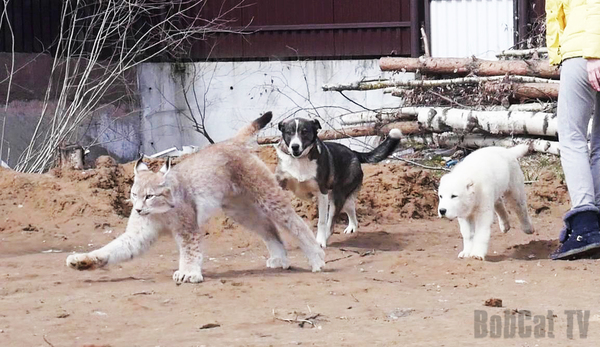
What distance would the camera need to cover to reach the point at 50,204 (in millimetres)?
10797

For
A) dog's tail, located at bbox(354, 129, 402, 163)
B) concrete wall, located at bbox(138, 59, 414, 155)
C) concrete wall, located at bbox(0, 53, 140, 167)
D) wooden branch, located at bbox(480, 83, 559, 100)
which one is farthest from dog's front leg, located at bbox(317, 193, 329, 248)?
concrete wall, located at bbox(138, 59, 414, 155)

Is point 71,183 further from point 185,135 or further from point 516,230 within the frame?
point 185,135

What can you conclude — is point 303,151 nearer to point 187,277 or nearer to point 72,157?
point 187,277

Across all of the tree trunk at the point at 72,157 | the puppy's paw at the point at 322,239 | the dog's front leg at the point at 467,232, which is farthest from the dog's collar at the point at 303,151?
the tree trunk at the point at 72,157

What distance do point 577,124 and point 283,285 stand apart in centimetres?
249

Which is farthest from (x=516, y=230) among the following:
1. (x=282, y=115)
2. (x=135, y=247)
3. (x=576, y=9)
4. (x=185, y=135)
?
(x=185, y=135)

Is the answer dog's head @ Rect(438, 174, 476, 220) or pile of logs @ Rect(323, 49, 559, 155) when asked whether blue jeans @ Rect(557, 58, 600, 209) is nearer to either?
dog's head @ Rect(438, 174, 476, 220)

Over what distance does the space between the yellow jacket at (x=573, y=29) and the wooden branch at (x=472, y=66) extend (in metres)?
4.89

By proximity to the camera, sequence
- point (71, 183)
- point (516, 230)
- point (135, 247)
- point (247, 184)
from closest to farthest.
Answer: point (135, 247)
point (247, 184)
point (516, 230)
point (71, 183)

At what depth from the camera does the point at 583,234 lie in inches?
309

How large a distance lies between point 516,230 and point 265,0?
333 inches

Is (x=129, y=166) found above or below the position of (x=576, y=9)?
below

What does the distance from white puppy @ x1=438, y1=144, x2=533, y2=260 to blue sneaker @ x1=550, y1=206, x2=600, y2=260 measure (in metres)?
0.76

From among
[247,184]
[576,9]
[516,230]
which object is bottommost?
[516,230]
